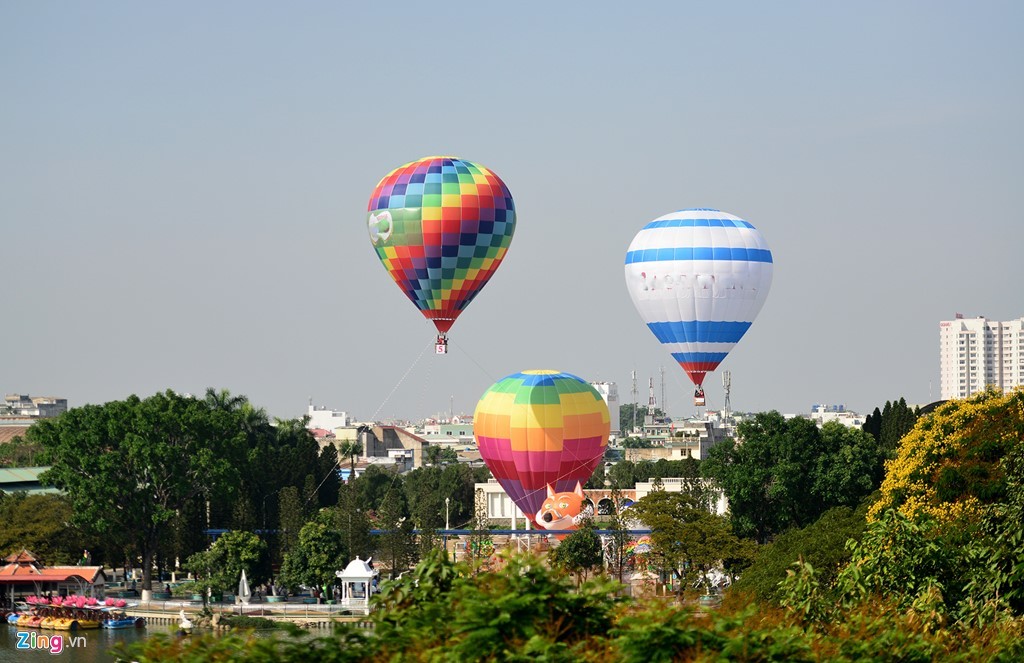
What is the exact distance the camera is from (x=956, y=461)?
3341cm

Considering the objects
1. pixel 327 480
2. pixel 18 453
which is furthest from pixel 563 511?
pixel 18 453

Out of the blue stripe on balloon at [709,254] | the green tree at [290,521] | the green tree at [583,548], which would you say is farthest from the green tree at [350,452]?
the blue stripe on balloon at [709,254]

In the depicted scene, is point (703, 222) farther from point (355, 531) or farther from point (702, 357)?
point (355, 531)

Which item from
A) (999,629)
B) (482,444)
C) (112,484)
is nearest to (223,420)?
(112,484)

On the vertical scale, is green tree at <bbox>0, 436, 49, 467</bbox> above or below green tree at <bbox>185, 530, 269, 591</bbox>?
above

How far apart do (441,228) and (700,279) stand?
8532mm

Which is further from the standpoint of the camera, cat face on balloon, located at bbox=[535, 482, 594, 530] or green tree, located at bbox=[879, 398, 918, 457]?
green tree, located at bbox=[879, 398, 918, 457]

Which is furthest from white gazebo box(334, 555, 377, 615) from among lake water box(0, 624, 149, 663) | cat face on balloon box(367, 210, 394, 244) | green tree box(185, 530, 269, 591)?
cat face on balloon box(367, 210, 394, 244)

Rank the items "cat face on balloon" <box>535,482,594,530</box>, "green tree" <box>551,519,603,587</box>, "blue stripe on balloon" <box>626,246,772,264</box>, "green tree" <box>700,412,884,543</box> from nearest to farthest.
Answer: "green tree" <box>551,519,603,587</box>, "green tree" <box>700,412,884,543</box>, "blue stripe on balloon" <box>626,246,772,264</box>, "cat face on balloon" <box>535,482,594,530</box>

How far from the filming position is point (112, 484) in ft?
185

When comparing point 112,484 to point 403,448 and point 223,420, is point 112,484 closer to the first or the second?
point 223,420

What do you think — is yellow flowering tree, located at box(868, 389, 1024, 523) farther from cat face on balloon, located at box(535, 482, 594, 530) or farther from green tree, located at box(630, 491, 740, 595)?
cat face on balloon, located at box(535, 482, 594, 530)

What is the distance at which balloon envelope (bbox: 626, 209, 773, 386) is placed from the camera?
180 feet

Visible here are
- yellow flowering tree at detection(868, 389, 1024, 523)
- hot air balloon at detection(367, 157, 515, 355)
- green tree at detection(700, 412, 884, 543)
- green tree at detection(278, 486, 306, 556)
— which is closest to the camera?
yellow flowering tree at detection(868, 389, 1024, 523)
